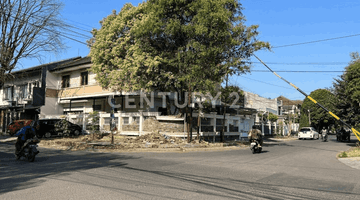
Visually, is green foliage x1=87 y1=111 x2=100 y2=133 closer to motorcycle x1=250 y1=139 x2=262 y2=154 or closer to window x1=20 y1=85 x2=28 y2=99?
motorcycle x1=250 y1=139 x2=262 y2=154

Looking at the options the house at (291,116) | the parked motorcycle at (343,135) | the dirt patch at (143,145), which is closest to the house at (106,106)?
the dirt patch at (143,145)

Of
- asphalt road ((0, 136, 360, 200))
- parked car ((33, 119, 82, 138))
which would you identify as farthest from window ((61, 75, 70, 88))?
asphalt road ((0, 136, 360, 200))

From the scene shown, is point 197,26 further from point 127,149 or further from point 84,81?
point 84,81

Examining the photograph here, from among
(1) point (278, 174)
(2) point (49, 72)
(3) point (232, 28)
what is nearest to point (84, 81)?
(2) point (49, 72)

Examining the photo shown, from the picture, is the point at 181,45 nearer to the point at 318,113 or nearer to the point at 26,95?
the point at 26,95

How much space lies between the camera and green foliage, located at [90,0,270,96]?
16844 mm

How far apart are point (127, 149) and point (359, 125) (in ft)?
50.1

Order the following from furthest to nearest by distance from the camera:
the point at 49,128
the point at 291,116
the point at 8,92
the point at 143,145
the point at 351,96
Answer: the point at 291,116 → the point at 8,92 → the point at 49,128 → the point at 351,96 → the point at 143,145

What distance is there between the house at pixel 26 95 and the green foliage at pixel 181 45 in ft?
45.5

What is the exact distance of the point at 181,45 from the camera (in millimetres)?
18422

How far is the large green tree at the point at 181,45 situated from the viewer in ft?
55.3

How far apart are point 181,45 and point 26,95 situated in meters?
24.2

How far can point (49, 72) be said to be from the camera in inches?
1265

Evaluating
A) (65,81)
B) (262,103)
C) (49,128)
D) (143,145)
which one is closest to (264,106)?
(262,103)
